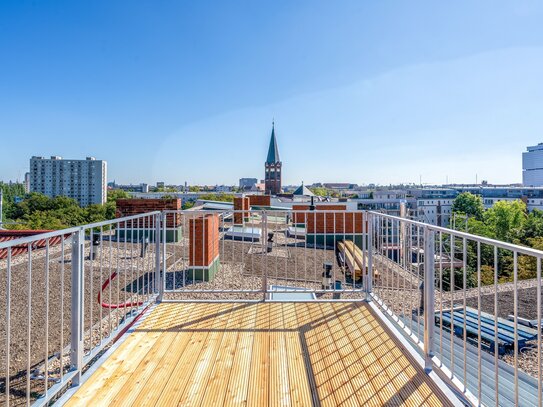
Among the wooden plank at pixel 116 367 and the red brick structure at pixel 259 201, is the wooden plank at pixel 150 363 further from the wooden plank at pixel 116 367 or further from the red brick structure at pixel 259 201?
the red brick structure at pixel 259 201

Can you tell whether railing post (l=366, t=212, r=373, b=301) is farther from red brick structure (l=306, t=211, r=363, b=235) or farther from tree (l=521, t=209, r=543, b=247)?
tree (l=521, t=209, r=543, b=247)

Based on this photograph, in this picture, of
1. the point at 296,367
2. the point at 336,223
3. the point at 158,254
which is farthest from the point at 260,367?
the point at 336,223

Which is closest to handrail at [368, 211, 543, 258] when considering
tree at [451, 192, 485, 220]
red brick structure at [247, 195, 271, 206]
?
red brick structure at [247, 195, 271, 206]

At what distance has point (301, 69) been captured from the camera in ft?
45.5

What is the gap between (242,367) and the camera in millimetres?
2064

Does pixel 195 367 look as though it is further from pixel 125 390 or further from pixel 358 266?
pixel 358 266

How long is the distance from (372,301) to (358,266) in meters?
3.60

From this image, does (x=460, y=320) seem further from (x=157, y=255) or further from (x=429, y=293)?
(x=157, y=255)

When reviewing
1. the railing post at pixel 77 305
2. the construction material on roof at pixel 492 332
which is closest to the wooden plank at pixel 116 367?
the railing post at pixel 77 305

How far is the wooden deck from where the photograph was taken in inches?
68.3

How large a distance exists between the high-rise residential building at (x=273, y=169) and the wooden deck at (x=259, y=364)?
174 feet

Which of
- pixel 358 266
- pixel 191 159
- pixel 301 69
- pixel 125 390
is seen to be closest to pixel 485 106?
pixel 301 69

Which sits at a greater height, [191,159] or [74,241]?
[191,159]

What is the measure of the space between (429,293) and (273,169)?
55.6m
